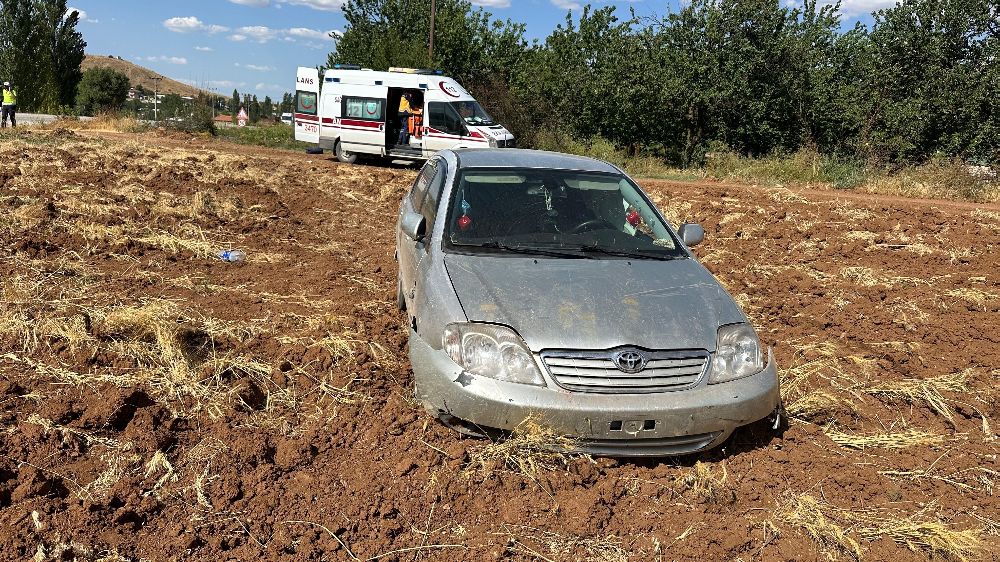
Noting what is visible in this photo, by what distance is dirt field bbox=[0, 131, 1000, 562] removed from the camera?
3.27 m

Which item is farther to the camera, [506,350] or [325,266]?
[325,266]

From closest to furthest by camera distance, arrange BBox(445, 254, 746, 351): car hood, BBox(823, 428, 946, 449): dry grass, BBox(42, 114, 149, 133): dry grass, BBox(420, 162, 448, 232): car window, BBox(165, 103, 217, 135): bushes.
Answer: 1. BBox(445, 254, 746, 351): car hood
2. BBox(823, 428, 946, 449): dry grass
3. BBox(420, 162, 448, 232): car window
4. BBox(42, 114, 149, 133): dry grass
5. BBox(165, 103, 217, 135): bushes

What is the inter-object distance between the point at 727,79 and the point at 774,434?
23.7 metres

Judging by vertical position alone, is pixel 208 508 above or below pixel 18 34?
below

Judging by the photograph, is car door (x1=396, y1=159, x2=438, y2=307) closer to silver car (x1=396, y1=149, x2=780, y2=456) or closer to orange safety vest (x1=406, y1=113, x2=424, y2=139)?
silver car (x1=396, y1=149, x2=780, y2=456)

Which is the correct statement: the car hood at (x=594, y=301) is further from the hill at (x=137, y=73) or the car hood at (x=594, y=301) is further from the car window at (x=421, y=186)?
the hill at (x=137, y=73)

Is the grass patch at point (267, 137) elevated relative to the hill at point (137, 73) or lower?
lower

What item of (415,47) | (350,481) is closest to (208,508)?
(350,481)

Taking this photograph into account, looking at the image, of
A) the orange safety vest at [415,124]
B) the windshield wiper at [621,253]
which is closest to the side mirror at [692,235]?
the windshield wiper at [621,253]

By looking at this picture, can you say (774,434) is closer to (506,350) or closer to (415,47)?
(506,350)

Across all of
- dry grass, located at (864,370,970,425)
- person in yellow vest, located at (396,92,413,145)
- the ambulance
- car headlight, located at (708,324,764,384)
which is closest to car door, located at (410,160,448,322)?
car headlight, located at (708,324,764,384)

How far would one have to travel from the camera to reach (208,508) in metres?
3.30

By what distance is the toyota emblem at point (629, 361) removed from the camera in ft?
12.0

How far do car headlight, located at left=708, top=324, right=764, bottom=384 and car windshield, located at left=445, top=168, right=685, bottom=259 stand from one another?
917mm
